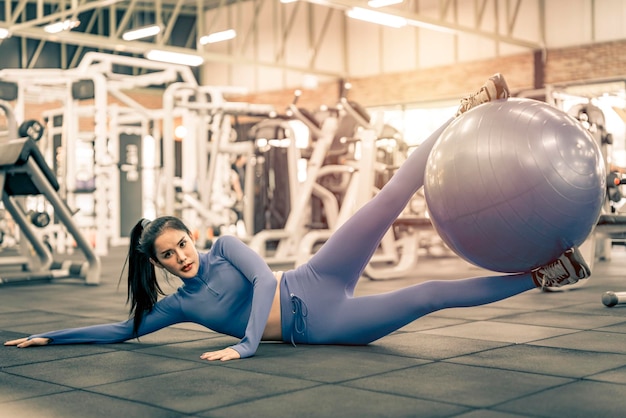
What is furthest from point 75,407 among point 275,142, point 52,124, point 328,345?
point 52,124

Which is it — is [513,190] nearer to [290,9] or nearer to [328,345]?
[328,345]

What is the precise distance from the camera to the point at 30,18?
16891mm

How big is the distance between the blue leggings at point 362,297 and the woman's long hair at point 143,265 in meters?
0.48

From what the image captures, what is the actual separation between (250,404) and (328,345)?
1.01 m

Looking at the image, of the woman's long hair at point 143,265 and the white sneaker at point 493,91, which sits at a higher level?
the white sneaker at point 493,91

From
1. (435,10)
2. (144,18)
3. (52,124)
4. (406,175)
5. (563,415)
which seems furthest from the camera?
(144,18)

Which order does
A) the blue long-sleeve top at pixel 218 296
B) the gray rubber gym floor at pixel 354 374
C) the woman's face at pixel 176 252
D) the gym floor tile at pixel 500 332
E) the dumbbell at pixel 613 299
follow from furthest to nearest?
the dumbbell at pixel 613 299, the gym floor tile at pixel 500 332, the blue long-sleeve top at pixel 218 296, the woman's face at pixel 176 252, the gray rubber gym floor at pixel 354 374

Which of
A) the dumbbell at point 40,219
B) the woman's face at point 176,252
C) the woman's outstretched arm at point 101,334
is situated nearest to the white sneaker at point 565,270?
the woman's face at point 176,252

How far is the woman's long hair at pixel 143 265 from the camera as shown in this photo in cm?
287

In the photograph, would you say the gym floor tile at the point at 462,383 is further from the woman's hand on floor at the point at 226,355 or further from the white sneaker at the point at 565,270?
the woman's hand on floor at the point at 226,355

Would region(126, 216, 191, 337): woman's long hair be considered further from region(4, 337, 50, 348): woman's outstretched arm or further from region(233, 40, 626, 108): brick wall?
region(233, 40, 626, 108): brick wall

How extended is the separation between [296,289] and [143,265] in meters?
0.57

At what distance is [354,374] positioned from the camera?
8.50ft

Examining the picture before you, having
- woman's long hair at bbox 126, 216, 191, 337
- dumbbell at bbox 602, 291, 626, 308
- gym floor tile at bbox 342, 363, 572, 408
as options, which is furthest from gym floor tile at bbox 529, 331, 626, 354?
woman's long hair at bbox 126, 216, 191, 337
